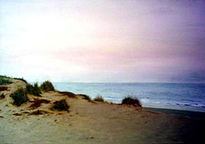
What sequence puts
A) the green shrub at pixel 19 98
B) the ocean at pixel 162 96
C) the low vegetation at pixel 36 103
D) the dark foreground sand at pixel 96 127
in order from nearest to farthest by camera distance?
the dark foreground sand at pixel 96 127
the low vegetation at pixel 36 103
the green shrub at pixel 19 98
the ocean at pixel 162 96

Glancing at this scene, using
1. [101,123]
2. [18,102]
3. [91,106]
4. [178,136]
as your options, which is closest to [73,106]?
[91,106]

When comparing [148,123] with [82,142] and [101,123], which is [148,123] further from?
[82,142]

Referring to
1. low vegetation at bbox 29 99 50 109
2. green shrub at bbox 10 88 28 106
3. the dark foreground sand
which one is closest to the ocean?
low vegetation at bbox 29 99 50 109

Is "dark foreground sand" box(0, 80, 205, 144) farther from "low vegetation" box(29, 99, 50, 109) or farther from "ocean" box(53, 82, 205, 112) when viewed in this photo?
"ocean" box(53, 82, 205, 112)

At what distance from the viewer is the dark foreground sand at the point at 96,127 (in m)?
3.97

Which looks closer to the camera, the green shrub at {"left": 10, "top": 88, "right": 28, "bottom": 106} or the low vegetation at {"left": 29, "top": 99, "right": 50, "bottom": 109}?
the low vegetation at {"left": 29, "top": 99, "right": 50, "bottom": 109}

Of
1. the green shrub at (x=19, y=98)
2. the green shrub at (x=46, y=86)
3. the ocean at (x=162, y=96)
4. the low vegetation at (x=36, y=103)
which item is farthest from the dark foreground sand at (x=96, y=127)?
the ocean at (x=162, y=96)

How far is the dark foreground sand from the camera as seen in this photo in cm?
397

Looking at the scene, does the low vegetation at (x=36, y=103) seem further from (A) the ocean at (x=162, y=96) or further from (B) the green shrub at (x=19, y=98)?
(A) the ocean at (x=162, y=96)

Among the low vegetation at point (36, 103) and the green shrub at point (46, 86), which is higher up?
the green shrub at point (46, 86)

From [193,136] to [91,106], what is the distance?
4.48 meters

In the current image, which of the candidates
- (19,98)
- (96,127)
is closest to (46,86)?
(19,98)

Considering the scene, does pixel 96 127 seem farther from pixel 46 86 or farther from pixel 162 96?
pixel 162 96

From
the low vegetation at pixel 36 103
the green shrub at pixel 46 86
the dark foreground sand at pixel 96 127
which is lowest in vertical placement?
the dark foreground sand at pixel 96 127
